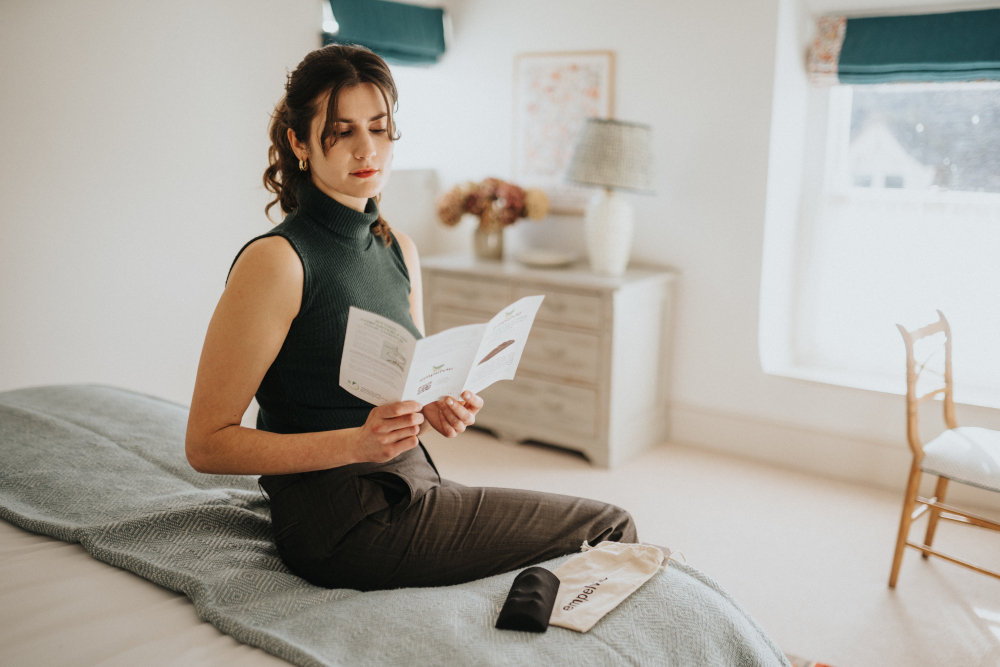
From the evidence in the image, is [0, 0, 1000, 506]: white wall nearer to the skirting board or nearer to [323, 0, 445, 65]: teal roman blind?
the skirting board

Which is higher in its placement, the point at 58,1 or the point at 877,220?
the point at 58,1

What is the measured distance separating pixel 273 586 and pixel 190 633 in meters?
0.17

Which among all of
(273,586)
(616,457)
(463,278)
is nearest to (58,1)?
(463,278)

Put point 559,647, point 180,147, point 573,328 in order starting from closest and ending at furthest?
point 559,647, point 180,147, point 573,328

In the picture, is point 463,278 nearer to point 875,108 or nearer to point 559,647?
point 875,108

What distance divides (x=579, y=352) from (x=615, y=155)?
811mm

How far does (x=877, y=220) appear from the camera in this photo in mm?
3357

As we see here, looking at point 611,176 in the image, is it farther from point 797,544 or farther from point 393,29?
point 797,544

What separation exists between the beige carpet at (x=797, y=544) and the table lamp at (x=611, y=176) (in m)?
0.90

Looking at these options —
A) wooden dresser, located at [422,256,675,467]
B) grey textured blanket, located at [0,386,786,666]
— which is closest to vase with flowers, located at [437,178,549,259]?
wooden dresser, located at [422,256,675,467]

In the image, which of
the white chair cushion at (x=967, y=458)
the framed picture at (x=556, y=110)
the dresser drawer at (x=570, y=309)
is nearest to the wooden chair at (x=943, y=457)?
the white chair cushion at (x=967, y=458)

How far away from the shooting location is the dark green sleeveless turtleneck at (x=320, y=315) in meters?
1.39

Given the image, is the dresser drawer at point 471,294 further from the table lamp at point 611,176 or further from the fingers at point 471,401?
the fingers at point 471,401


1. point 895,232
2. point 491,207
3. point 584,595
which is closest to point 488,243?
point 491,207
